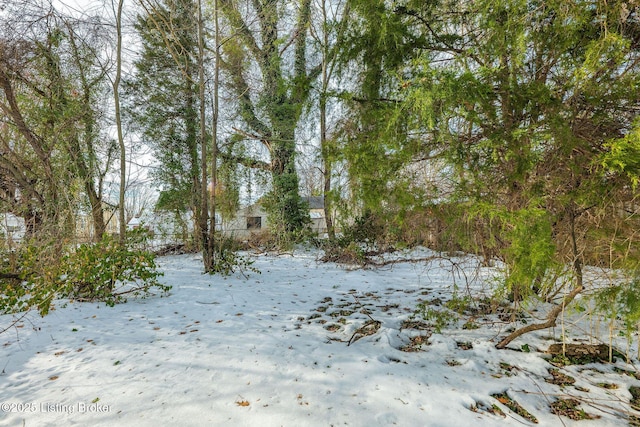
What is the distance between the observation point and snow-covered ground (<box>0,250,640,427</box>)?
195cm

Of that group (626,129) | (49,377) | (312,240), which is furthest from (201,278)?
(626,129)

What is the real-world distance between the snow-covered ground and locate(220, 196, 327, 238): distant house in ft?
11.2

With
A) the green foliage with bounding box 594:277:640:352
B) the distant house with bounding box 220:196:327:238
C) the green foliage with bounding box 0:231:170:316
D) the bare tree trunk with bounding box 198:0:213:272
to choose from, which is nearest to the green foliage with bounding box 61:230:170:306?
the green foliage with bounding box 0:231:170:316

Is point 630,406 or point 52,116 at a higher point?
point 52,116

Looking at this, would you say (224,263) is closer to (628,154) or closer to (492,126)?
(492,126)

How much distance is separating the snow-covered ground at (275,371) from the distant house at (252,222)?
11.2 feet

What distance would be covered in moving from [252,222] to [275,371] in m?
11.1

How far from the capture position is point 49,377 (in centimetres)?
245

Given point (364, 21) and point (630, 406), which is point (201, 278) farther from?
point (630, 406)

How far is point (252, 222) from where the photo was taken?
13.2 m

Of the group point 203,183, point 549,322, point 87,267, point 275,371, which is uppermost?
point 203,183

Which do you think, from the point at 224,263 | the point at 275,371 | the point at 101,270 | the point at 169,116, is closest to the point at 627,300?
the point at 275,371

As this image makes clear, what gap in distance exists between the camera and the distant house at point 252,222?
9.12m

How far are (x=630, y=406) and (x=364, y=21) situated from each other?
12.0 feet
